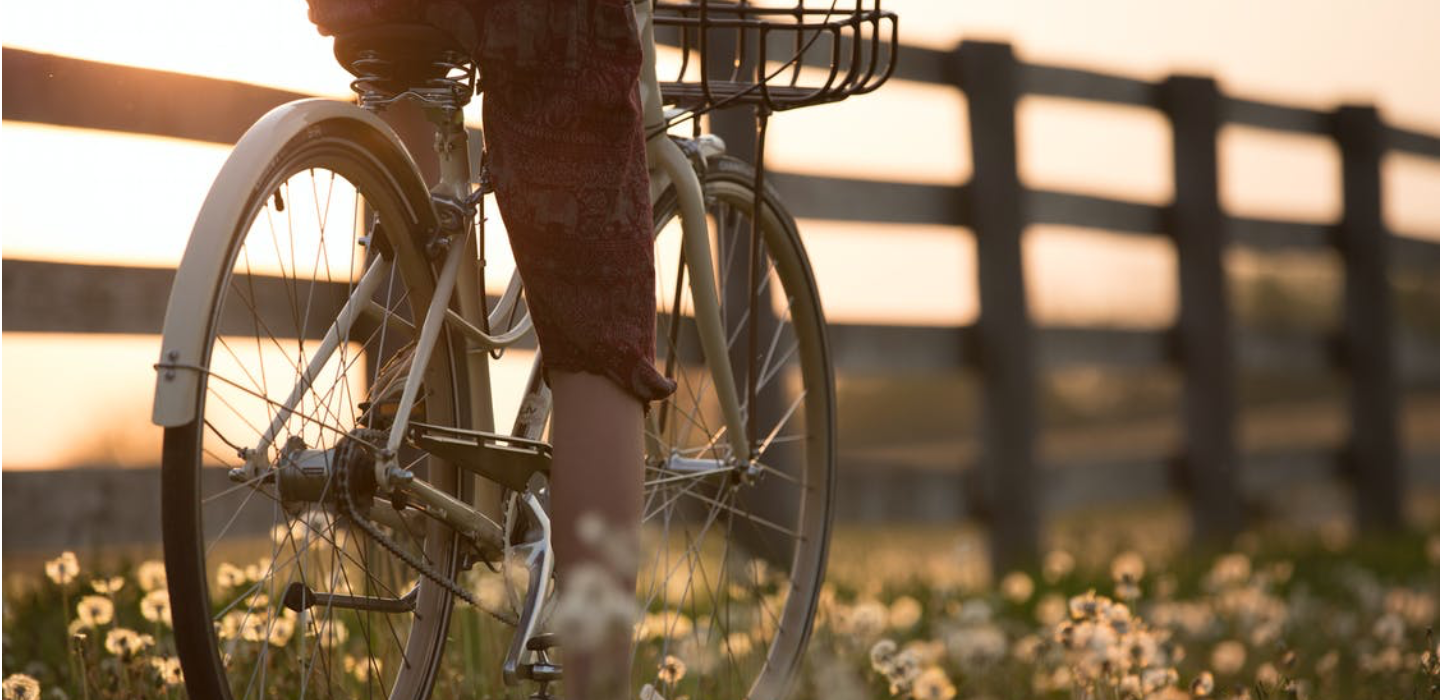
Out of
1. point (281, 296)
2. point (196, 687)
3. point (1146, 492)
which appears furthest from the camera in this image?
point (1146, 492)

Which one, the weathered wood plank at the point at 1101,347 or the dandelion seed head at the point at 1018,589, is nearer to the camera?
the dandelion seed head at the point at 1018,589

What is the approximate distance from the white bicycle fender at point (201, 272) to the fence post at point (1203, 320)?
17.7 ft

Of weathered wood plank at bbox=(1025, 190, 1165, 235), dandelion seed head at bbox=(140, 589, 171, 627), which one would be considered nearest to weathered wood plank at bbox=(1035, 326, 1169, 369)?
weathered wood plank at bbox=(1025, 190, 1165, 235)

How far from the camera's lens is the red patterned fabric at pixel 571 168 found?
151 centimetres

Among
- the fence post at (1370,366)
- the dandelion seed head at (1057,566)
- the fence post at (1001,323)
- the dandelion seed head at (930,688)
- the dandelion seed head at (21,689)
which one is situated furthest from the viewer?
the fence post at (1370,366)

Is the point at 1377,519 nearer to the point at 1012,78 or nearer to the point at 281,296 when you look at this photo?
the point at 1012,78

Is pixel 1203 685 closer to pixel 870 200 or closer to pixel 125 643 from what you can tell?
pixel 125 643

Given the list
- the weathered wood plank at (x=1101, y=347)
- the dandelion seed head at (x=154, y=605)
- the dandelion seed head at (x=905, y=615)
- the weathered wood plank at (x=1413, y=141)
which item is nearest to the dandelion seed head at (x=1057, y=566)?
the dandelion seed head at (x=905, y=615)

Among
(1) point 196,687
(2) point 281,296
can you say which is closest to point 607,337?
(1) point 196,687

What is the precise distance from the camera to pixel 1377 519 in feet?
24.4

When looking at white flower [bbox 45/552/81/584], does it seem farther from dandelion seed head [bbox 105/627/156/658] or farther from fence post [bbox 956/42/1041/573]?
fence post [bbox 956/42/1041/573]

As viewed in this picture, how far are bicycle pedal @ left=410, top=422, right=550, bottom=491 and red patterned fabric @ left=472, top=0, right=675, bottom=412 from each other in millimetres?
168

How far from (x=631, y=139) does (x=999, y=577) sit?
395 cm

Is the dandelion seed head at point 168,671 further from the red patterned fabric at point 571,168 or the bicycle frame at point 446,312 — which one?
the red patterned fabric at point 571,168
